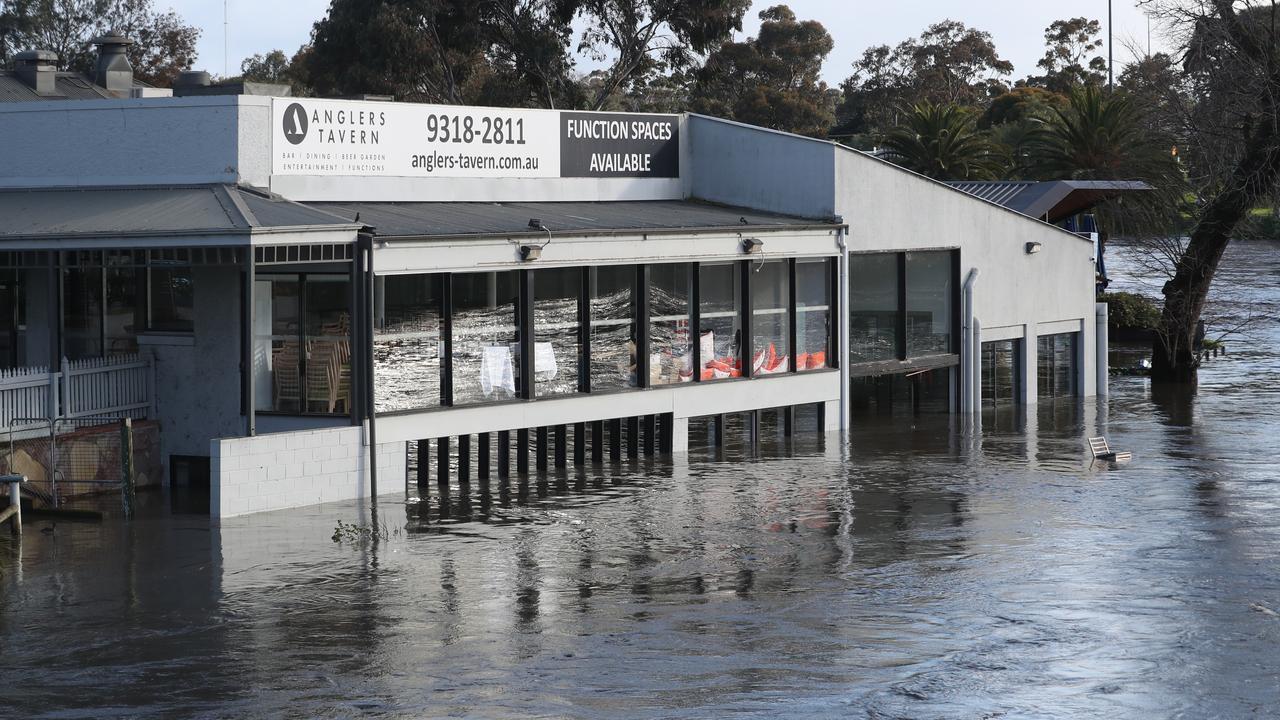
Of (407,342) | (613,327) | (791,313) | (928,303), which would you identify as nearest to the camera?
(407,342)

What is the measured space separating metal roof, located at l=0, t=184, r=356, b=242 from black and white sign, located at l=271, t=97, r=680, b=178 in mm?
1327

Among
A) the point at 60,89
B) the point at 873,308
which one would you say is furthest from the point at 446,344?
the point at 60,89

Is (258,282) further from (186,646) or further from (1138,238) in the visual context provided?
(1138,238)

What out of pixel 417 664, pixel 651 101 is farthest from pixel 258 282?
pixel 651 101

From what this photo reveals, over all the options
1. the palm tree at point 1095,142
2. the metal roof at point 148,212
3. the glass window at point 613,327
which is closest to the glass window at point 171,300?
the metal roof at point 148,212

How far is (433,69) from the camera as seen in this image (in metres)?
71.2

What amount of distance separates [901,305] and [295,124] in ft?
40.4

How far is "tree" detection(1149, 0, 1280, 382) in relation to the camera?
38.6 m

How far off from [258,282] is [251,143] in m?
1.94

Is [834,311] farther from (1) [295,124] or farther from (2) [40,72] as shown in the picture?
(2) [40,72]

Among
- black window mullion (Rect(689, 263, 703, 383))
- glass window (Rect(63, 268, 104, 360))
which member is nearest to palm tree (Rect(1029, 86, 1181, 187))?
black window mullion (Rect(689, 263, 703, 383))

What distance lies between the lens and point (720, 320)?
90.5ft

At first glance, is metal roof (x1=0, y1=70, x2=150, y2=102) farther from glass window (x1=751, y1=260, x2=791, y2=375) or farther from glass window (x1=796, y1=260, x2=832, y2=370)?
glass window (x1=796, y1=260, x2=832, y2=370)

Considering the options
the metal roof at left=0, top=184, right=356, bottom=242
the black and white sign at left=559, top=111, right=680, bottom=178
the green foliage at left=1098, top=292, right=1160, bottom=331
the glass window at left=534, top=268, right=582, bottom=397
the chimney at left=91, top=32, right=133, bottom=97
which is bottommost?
the glass window at left=534, top=268, right=582, bottom=397
